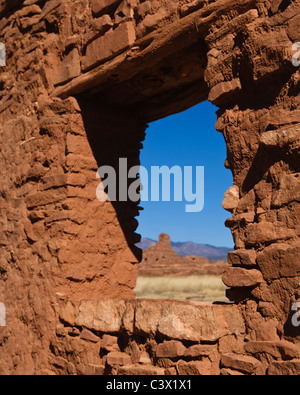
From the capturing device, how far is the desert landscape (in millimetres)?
14172

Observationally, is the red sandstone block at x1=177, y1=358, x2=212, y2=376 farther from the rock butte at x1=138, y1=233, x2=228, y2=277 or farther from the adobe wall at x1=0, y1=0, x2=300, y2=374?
the rock butte at x1=138, y1=233, x2=228, y2=277

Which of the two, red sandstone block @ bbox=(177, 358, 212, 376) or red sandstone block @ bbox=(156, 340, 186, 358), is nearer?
red sandstone block @ bbox=(177, 358, 212, 376)

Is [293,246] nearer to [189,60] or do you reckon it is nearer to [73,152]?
[189,60]

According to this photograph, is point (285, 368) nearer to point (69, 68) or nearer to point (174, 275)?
point (69, 68)

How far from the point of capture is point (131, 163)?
4.01m

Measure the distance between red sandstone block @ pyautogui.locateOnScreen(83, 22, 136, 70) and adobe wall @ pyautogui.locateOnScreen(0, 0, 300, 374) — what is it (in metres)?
0.01

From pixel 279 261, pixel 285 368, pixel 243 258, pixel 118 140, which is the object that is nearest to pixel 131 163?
pixel 118 140

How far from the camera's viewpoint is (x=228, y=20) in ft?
8.29

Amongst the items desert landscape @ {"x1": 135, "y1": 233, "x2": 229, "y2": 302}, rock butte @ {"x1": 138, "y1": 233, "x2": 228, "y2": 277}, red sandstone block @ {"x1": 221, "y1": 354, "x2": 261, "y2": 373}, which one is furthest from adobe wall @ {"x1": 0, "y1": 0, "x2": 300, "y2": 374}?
rock butte @ {"x1": 138, "y1": 233, "x2": 228, "y2": 277}

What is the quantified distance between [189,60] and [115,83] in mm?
648

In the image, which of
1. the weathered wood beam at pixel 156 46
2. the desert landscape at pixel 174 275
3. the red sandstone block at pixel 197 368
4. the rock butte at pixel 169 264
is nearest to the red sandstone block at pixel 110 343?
the red sandstone block at pixel 197 368

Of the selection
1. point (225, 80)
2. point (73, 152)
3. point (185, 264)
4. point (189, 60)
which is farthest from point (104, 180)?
point (185, 264)

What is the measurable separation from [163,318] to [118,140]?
1.86 meters

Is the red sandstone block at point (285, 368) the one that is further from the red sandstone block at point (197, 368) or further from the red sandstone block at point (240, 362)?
the red sandstone block at point (197, 368)
